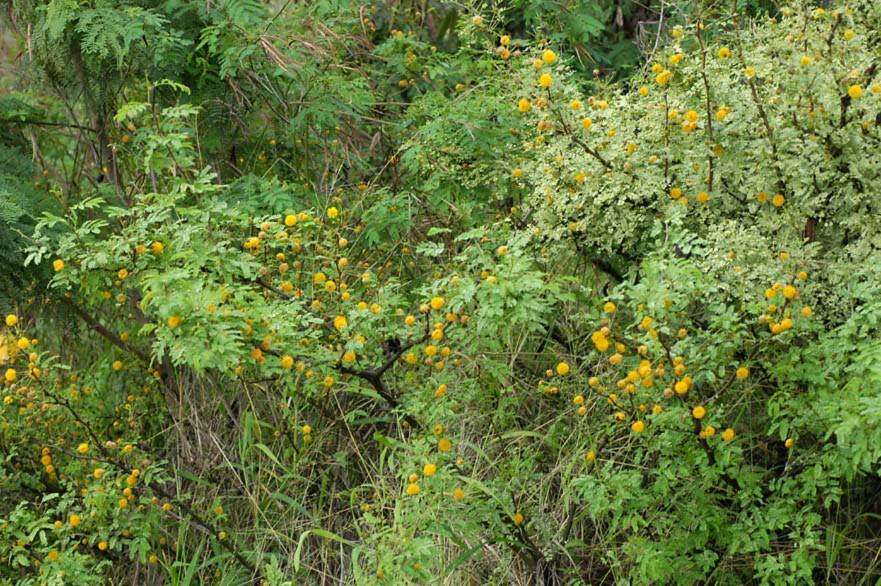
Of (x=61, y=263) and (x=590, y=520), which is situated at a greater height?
(x=61, y=263)

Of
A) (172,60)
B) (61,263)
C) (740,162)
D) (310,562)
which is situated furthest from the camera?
(172,60)

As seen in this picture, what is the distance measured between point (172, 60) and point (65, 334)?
3.90ft

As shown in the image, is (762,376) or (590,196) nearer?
(762,376)

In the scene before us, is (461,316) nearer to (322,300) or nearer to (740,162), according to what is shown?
(322,300)

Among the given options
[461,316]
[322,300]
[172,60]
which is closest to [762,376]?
[461,316]

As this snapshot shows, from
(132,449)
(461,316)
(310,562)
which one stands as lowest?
(310,562)

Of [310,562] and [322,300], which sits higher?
[322,300]

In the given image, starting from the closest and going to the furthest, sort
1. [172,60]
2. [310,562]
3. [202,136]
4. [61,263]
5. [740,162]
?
1. [61,263]
2. [740,162]
3. [310,562]
4. [172,60]
5. [202,136]

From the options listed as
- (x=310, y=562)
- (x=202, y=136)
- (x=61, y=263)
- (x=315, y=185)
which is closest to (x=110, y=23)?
(x=202, y=136)

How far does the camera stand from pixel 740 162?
279 cm

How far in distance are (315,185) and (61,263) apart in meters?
1.43

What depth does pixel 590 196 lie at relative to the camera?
299cm

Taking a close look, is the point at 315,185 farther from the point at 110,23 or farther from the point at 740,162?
the point at 740,162

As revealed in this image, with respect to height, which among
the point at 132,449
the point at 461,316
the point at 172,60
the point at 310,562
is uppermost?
the point at 172,60
